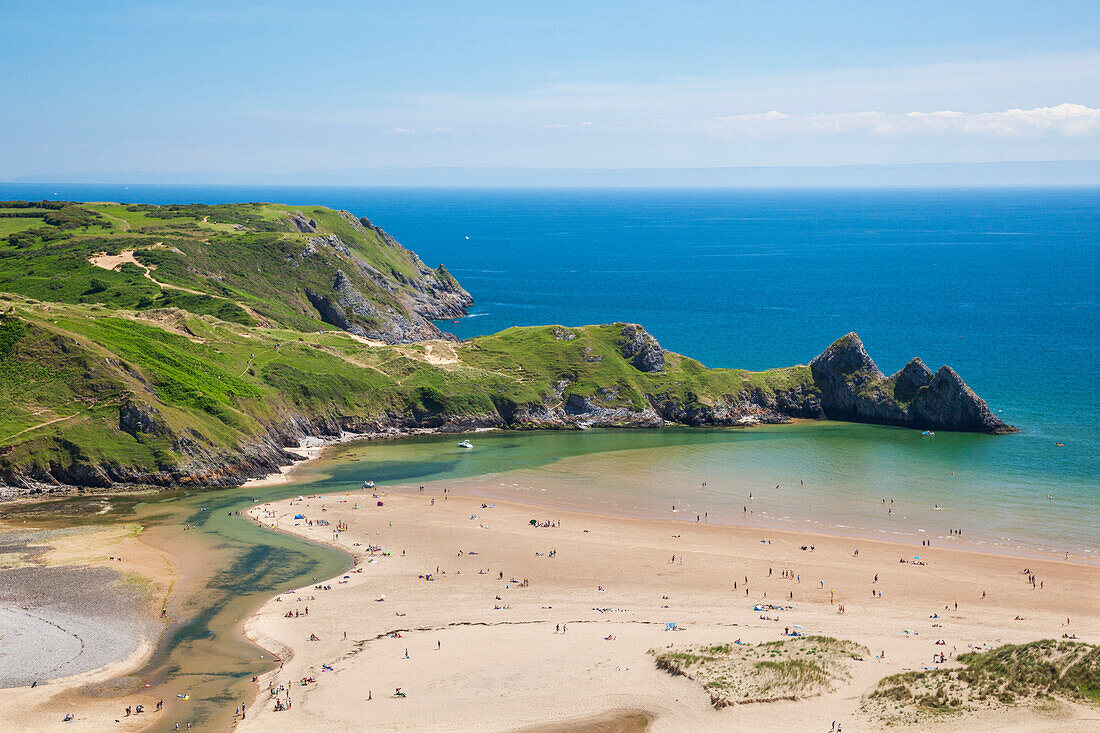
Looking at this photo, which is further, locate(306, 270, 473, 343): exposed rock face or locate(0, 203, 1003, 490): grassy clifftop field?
locate(306, 270, 473, 343): exposed rock face

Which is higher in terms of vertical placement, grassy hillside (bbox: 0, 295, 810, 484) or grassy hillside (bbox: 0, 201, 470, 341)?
grassy hillside (bbox: 0, 201, 470, 341)

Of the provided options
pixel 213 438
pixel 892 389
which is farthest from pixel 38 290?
pixel 892 389

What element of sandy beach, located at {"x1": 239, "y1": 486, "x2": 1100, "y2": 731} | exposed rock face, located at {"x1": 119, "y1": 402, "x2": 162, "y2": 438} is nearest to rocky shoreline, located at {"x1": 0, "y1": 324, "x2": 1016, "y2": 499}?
exposed rock face, located at {"x1": 119, "y1": 402, "x2": 162, "y2": 438}

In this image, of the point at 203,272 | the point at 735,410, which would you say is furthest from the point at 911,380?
the point at 203,272

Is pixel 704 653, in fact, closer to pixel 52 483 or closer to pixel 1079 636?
pixel 1079 636

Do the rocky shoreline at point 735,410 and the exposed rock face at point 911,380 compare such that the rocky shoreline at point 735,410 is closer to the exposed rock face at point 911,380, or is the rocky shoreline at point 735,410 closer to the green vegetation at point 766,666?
the exposed rock face at point 911,380

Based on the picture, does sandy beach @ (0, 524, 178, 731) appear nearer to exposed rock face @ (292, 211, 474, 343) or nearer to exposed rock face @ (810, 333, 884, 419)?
exposed rock face @ (810, 333, 884, 419)
